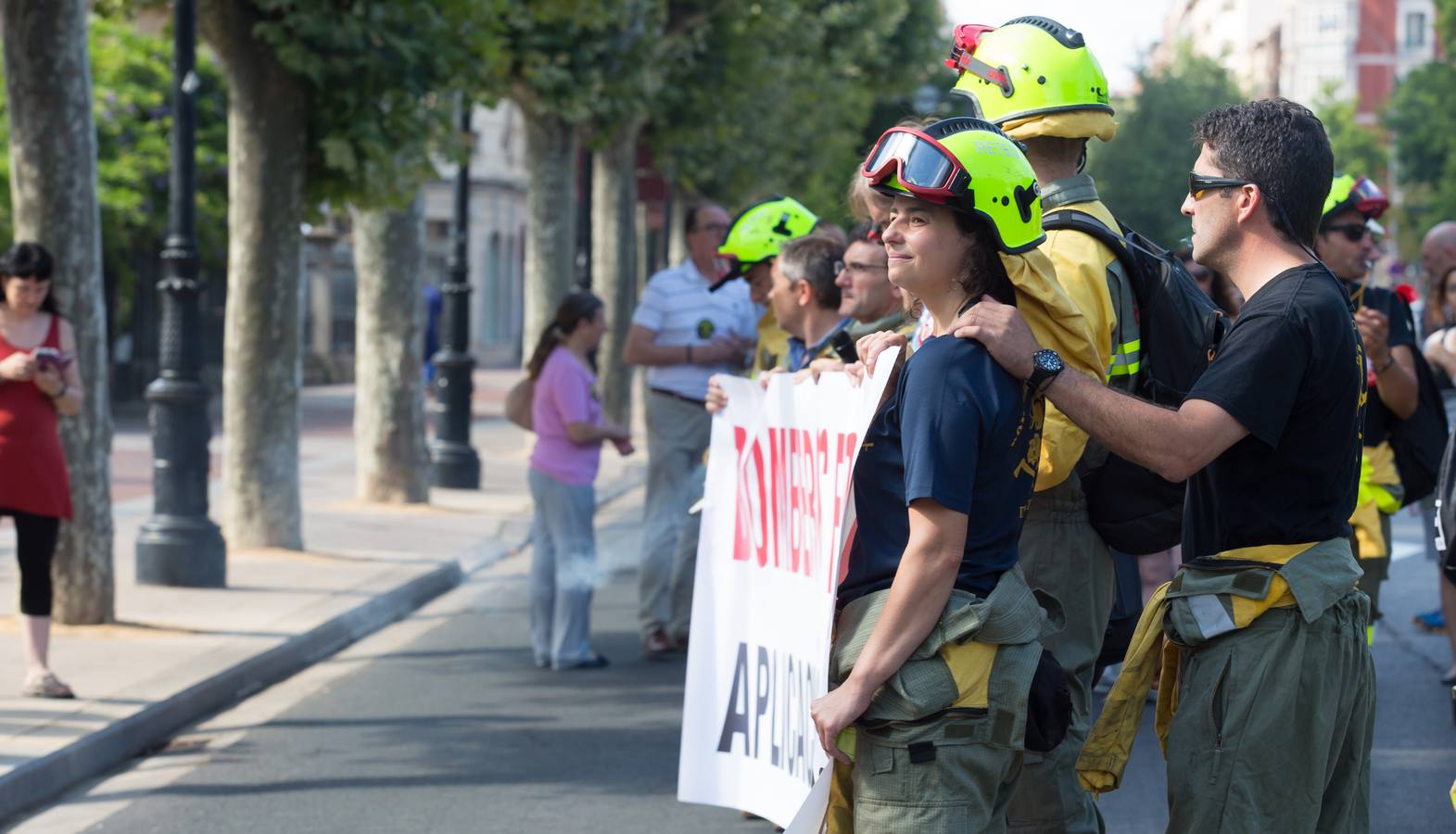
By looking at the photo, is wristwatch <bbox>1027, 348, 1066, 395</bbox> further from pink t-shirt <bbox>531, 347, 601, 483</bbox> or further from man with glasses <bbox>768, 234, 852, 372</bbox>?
pink t-shirt <bbox>531, 347, 601, 483</bbox>

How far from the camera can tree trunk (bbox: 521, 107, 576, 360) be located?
21125 mm

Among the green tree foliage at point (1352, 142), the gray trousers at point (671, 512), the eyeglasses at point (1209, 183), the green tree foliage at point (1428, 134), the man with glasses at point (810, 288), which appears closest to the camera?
the eyeglasses at point (1209, 183)

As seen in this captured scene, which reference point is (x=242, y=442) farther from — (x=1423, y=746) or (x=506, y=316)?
(x=506, y=316)

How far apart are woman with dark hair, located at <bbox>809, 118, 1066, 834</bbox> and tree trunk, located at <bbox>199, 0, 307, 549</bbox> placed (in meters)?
9.14

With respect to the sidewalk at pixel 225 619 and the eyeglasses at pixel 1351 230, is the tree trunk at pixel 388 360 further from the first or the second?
the eyeglasses at pixel 1351 230

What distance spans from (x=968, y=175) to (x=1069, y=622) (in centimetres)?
123

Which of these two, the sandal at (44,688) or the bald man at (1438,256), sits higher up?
the bald man at (1438,256)

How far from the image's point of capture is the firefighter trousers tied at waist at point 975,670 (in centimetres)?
324

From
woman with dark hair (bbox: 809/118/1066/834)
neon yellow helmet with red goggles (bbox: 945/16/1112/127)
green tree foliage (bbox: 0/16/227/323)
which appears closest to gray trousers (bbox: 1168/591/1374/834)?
woman with dark hair (bbox: 809/118/1066/834)

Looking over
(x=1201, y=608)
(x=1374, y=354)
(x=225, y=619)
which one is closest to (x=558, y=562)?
(x=225, y=619)

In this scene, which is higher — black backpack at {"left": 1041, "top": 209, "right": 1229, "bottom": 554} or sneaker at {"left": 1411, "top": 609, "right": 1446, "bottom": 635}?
black backpack at {"left": 1041, "top": 209, "right": 1229, "bottom": 554}

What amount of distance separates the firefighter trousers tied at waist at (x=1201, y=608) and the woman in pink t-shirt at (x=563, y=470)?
18.0 feet

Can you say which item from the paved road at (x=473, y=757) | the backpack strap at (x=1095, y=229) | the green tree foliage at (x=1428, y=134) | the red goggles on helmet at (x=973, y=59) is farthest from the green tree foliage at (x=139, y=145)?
the green tree foliage at (x=1428, y=134)

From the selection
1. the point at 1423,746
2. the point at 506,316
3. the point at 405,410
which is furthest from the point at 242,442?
the point at 506,316
